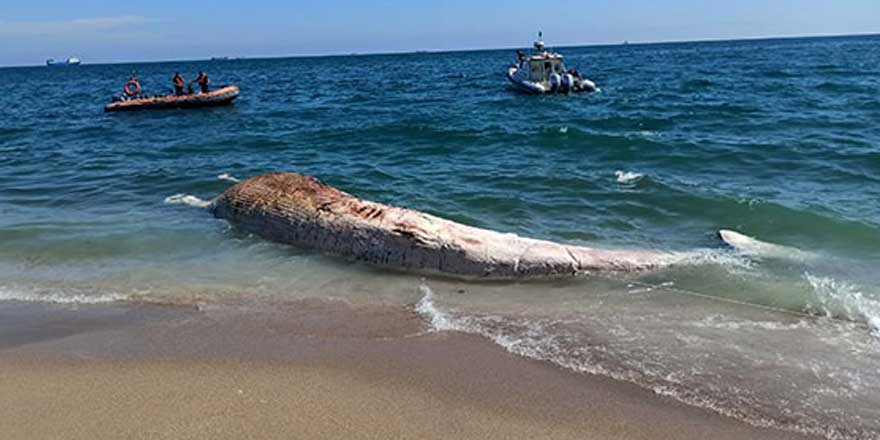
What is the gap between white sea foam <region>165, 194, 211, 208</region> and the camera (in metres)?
12.1

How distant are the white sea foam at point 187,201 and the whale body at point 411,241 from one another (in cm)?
293

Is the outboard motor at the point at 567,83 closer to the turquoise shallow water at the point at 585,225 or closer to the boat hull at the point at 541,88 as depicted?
the boat hull at the point at 541,88

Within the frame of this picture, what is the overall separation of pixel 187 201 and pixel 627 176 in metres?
7.80

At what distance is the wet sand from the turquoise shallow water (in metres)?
0.46

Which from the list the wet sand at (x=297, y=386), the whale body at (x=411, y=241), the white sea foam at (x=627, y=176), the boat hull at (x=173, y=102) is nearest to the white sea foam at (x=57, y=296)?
the wet sand at (x=297, y=386)

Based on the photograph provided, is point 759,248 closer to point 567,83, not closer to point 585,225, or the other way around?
point 585,225

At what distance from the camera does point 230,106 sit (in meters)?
35.2

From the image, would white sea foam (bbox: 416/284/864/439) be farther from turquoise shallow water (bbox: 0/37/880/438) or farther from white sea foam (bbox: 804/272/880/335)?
white sea foam (bbox: 804/272/880/335)

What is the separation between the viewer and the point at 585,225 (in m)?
10.4

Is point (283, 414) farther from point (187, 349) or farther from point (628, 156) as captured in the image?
point (628, 156)

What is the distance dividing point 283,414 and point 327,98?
3462 centimetres

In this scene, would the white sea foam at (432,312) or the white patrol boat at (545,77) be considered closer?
the white sea foam at (432,312)

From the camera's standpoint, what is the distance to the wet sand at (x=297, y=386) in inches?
184

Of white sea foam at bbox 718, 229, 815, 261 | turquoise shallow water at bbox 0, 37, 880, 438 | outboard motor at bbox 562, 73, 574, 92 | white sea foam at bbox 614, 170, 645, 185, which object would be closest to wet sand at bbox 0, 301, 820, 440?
turquoise shallow water at bbox 0, 37, 880, 438
